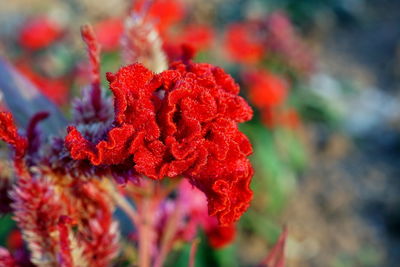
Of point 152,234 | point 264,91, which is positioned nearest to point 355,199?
point 264,91

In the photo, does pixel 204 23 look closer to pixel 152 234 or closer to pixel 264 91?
pixel 264 91

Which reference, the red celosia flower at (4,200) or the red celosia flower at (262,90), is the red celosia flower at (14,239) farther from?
the red celosia flower at (262,90)

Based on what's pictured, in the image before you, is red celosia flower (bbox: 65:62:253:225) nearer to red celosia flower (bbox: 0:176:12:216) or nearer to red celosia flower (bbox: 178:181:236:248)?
red celosia flower (bbox: 0:176:12:216)

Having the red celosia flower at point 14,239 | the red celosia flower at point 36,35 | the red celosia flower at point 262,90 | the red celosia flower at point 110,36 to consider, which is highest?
the red celosia flower at point 36,35

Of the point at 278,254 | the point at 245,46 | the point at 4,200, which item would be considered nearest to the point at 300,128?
the point at 245,46

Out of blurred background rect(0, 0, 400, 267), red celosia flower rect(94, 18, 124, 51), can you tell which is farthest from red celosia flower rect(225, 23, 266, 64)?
red celosia flower rect(94, 18, 124, 51)

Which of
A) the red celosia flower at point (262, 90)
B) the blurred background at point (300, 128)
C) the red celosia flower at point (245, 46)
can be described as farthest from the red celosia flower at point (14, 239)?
the red celosia flower at point (245, 46)

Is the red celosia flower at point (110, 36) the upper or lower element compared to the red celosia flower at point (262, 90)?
upper
